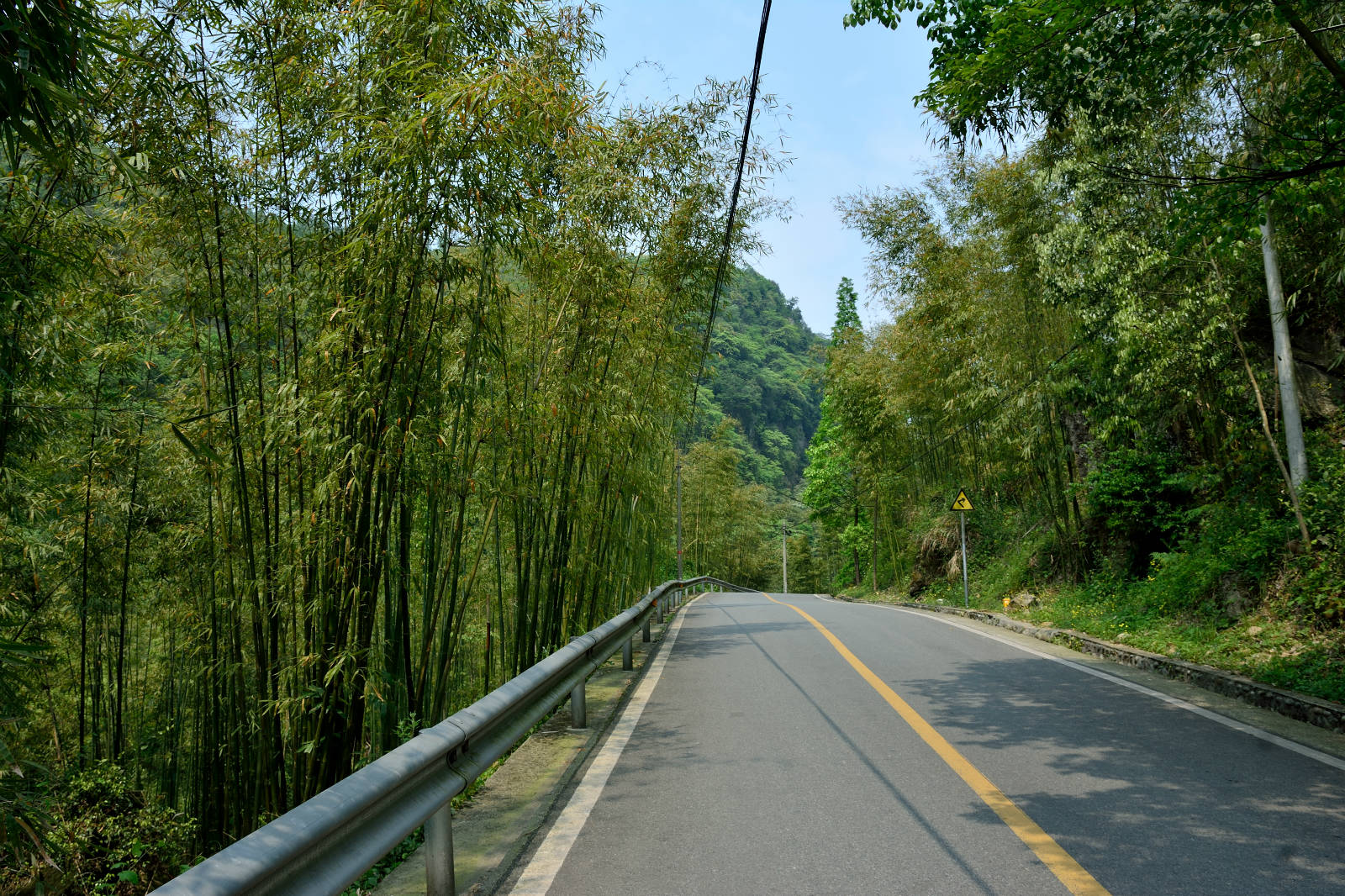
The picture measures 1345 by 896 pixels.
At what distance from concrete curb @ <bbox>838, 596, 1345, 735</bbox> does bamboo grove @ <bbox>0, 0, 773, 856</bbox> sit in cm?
515

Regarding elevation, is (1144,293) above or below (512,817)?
above

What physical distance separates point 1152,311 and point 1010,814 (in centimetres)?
764

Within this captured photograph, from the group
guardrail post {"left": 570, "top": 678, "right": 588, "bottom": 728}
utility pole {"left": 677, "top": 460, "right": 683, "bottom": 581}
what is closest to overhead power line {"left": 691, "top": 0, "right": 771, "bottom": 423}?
guardrail post {"left": 570, "top": 678, "right": 588, "bottom": 728}

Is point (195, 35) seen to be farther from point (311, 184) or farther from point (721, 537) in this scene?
point (721, 537)

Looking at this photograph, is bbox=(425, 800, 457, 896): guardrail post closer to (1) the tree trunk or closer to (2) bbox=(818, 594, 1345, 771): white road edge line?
(2) bbox=(818, 594, 1345, 771): white road edge line

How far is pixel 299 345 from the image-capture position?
5.06 meters

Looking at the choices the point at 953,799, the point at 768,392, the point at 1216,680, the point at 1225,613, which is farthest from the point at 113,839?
the point at 768,392

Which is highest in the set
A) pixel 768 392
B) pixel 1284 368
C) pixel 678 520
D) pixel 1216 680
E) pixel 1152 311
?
pixel 768 392

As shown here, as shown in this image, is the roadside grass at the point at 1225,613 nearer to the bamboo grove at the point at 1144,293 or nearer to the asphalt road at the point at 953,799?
the bamboo grove at the point at 1144,293

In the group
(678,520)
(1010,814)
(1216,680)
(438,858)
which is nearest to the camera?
(438,858)

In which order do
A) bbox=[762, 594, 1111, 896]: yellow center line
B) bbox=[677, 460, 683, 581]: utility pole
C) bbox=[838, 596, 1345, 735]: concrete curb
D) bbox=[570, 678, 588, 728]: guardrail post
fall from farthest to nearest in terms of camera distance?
bbox=[677, 460, 683, 581]: utility pole → bbox=[570, 678, 588, 728]: guardrail post → bbox=[838, 596, 1345, 735]: concrete curb → bbox=[762, 594, 1111, 896]: yellow center line

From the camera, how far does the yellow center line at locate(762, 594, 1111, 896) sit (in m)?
2.88

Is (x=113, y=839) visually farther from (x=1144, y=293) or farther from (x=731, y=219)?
(x=1144, y=293)

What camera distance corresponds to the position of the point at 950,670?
743cm
